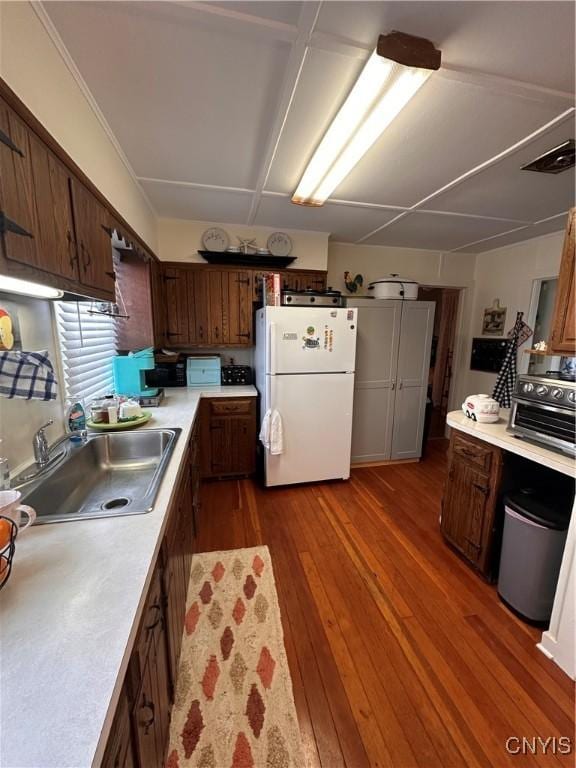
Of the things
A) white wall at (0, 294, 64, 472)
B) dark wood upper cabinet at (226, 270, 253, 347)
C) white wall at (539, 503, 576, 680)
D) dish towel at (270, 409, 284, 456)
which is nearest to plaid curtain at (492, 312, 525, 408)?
white wall at (539, 503, 576, 680)

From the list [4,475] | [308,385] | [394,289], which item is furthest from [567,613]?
[394,289]

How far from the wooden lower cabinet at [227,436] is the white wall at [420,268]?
1.85 metres

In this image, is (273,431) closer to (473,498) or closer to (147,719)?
(473,498)

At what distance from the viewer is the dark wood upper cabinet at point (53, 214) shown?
37.7 inches

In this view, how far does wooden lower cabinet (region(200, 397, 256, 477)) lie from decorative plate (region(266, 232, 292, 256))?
59.4 inches

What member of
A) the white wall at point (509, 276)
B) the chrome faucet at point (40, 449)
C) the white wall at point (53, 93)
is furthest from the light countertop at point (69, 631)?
the white wall at point (509, 276)

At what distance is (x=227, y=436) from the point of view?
2975mm

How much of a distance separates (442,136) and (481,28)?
0.59m

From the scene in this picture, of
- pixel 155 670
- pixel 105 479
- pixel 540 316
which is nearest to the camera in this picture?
pixel 155 670

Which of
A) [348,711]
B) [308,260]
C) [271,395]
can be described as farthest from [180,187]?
[348,711]

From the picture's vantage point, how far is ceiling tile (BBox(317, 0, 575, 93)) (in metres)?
0.95

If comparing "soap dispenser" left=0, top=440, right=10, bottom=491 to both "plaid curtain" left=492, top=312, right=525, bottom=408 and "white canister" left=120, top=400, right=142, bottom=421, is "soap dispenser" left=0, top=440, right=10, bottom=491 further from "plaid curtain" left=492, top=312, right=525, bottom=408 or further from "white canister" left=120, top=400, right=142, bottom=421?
"plaid curtain" left=492, top=312, right=525, bottom=408

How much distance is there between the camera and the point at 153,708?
0.88 meters

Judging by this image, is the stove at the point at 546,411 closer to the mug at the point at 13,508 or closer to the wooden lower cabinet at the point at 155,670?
the wooden lower cabinet at the point at 155,670
